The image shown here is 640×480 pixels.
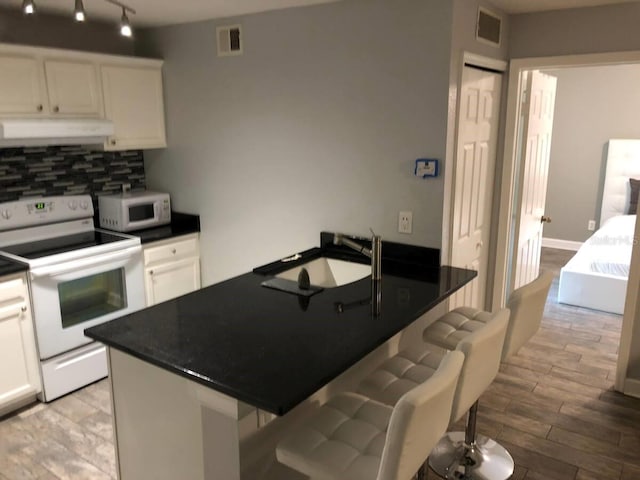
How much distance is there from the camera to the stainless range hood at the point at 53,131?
2.89 m

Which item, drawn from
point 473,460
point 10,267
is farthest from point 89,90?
point 473,460

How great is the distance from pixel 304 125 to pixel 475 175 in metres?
1.07

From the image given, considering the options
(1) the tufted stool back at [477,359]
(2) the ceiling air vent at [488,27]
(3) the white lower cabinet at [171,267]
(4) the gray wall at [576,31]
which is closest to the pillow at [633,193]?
(4) the gray wall at [576,31]

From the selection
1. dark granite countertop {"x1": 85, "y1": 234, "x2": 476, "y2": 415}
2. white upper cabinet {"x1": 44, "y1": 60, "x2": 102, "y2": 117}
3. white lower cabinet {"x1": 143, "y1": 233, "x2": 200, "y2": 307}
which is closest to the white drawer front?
white lower cabinet {"x1": 143, "y1": 233, "x2": 200, "y2": 307}

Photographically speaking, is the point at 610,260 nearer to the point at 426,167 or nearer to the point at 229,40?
the point at 426,167

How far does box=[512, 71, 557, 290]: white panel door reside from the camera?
11.6 ft

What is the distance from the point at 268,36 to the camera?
124 inches

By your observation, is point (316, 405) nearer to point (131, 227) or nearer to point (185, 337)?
point (185, 337)

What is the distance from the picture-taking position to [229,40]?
332cm

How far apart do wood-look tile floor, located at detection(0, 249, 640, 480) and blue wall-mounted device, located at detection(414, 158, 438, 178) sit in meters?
1.41

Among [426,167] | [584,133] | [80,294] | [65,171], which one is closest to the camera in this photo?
[426,167]

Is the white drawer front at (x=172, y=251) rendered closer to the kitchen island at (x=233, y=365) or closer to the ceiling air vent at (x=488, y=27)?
the kitchen island at (x=233, y=365)

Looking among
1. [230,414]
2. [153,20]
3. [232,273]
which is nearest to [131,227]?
[232,273]

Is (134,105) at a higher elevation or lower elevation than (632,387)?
higher
